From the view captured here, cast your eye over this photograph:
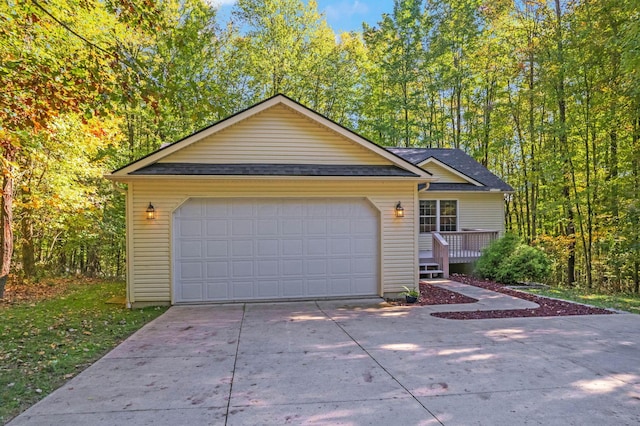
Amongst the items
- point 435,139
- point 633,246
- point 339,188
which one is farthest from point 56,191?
point 435,139

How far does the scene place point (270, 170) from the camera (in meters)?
8.29

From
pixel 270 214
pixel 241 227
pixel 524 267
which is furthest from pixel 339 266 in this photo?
pixel 524 267

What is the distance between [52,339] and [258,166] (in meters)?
4.87

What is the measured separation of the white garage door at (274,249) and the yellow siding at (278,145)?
0.97m

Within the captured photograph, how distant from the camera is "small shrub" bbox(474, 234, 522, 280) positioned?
11547mm

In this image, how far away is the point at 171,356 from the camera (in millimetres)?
4965

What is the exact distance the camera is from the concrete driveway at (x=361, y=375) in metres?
3.32

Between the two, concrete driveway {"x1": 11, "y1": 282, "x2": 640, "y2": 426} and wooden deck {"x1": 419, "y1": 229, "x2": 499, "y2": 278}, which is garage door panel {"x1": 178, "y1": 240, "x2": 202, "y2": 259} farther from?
wooden deck {"x1": 419, "y1": 229, "x2": 499, "y2": 278}

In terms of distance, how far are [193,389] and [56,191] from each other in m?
9.49

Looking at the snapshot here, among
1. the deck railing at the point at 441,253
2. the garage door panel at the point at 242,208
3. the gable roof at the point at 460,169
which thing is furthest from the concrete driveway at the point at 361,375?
the gable roof at the point at 460,169

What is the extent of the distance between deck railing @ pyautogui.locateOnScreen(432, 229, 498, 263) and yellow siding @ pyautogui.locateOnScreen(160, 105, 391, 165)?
5.46 metres

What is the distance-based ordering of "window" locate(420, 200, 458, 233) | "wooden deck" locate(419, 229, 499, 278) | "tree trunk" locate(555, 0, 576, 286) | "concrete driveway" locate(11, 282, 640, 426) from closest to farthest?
"concrete driveway" locate(11, 282, 640, 426) < "wooden deck" locate(419, 229, 499, 278) < "tree trunk" locate(555, 0, 576, 286) < "window" locate(420, 200, 458, 233)

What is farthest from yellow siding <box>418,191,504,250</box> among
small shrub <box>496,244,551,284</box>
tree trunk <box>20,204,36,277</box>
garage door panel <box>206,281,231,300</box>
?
A: tree trunk <box>20,204,36,277</box>

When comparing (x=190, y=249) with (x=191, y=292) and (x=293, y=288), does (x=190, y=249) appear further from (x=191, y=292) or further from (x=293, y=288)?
(x=293, y=288)
